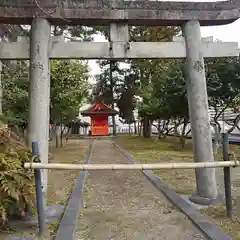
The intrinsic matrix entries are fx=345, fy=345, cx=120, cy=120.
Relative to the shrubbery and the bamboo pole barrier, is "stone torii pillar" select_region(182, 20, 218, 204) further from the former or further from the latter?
the shrubbery

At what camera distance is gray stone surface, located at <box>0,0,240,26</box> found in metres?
6.47

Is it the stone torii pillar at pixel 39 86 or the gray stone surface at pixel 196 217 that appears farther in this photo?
the stone torii pillar at pixel 39 86

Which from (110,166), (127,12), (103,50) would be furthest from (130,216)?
(127,12)

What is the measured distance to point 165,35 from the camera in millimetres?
25781

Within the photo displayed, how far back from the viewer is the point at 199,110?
690cm

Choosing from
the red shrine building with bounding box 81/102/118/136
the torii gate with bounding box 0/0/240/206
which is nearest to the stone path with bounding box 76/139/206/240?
the torii gate with bounding box 0/0/240/206

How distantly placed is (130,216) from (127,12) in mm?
3841

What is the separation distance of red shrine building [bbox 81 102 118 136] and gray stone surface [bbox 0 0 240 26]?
36.3 m

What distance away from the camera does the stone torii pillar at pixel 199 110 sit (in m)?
6.82

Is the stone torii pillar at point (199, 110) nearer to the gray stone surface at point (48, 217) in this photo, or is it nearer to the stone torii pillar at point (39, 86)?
the gray stone surface at point (48, 217)

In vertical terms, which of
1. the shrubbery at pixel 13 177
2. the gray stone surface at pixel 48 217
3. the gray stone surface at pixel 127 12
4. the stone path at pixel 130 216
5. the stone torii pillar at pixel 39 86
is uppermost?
the gray stone surface at pixel 127 12

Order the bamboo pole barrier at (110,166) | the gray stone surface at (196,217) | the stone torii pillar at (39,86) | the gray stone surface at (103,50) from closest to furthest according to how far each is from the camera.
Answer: the gray stone surface at (196,217)
the bamboo pole barrier at (110,166)
the stone torii pillar at (39,86)
the gray stone surface at (103,50)

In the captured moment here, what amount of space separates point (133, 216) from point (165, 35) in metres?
21.7

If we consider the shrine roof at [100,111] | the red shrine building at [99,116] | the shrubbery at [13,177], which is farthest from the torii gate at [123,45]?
the red shrine building at [99,116]
